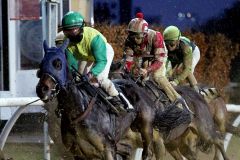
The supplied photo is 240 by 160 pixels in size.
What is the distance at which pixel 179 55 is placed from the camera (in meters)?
11.8

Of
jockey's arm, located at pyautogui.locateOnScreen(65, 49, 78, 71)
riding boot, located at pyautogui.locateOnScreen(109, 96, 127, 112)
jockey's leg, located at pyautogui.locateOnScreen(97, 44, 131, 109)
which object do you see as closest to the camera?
jockey's arm, located at pyautogui.locateOnScreen(65, 49, 78, 71)

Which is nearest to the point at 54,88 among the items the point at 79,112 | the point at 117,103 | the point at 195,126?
the point at 79,112

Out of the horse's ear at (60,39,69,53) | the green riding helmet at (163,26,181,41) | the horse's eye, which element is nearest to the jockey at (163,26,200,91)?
the green riding helmet at (163,26,181,41)

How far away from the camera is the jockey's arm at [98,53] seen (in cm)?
913

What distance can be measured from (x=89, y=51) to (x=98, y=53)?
0.19m

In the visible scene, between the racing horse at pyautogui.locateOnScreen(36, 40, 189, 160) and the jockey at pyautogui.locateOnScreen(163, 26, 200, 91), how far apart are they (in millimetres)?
2062

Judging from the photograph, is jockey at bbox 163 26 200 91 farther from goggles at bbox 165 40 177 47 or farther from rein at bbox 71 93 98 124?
rein at bbox 71 93 98 124

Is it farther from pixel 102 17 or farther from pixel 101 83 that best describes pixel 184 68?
pixel 102 17

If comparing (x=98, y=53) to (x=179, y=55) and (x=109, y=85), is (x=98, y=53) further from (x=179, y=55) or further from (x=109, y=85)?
(x=179, y=55)

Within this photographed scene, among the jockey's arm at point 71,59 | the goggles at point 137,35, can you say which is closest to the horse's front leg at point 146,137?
the goggles at point 137,35

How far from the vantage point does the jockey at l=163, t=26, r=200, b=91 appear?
37.8ft

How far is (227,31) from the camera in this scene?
18.3 m

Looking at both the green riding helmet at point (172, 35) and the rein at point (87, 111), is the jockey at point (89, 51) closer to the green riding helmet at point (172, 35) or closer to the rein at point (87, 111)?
the rein at point (87, 111)

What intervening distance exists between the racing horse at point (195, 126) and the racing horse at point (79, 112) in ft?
4.66
